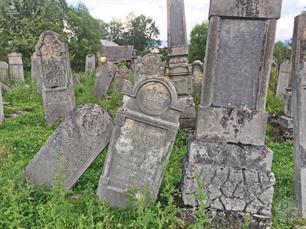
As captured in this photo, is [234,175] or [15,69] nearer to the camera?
[234,175]

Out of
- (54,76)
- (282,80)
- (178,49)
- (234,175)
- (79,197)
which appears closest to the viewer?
(234,175)

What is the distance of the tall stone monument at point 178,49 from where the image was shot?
8414 mm

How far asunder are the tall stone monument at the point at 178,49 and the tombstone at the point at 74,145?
4.40 meters

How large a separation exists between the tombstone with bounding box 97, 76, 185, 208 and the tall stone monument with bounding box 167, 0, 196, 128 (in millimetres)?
4372

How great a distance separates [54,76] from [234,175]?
562cm

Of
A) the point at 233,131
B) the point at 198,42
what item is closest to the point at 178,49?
the point at 233,131

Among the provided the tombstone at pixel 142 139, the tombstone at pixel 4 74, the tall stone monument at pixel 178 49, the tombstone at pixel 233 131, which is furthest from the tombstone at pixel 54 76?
the tombstone at pixel 4 74

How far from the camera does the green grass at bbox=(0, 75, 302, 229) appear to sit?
10.5ft

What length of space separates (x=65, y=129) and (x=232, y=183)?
223 cm

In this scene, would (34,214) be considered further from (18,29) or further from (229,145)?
(18,29)

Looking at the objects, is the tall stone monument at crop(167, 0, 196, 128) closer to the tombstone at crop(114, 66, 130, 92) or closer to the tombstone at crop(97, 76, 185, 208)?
the tombstone at crop(114, 66, 130, 92)

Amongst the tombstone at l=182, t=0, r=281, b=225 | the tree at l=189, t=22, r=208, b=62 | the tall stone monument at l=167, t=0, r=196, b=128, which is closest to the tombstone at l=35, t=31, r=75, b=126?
the tall stone monument at l=167, t=0, r=196, b=128

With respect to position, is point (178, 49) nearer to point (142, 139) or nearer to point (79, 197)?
point (142, 139)

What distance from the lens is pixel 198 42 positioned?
1183 inches
